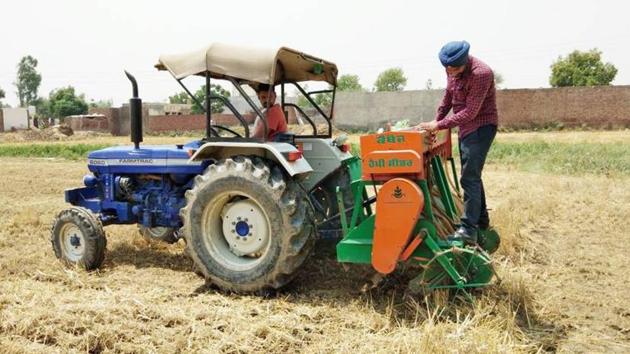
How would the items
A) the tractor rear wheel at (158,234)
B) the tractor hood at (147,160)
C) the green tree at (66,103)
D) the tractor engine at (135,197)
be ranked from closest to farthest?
the tractor hood at (147,160), the tractor engine at (135,197), the tractor rear wheel at (158,234), the green tree at (66,103)

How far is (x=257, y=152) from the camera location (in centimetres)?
529

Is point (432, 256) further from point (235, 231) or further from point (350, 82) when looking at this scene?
point (350, 82)

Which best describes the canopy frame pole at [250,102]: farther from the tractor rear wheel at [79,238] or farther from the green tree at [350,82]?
the green tree at [350,82]

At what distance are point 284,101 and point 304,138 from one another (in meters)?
0.85

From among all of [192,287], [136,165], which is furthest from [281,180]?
[136,165]

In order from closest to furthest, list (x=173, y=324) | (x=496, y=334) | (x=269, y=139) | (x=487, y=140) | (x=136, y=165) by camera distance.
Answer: (x=496, y=334)
(x=173, y=324)
(x=487, y=140)
(x=269, y=139)
(x=136, y=165)

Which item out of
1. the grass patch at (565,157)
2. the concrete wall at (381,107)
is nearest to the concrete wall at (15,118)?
the concrete wall at (381,107)

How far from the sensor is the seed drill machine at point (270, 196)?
463 cm

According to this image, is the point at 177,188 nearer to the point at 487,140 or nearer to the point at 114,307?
the point at 114,307

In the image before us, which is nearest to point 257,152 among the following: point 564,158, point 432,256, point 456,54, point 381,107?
point 432,256

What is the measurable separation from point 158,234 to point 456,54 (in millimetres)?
4250

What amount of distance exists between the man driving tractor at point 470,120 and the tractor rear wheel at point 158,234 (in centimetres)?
346

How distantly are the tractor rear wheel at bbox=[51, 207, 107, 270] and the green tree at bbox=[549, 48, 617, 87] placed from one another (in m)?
45.6

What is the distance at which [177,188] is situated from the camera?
632 centimetres
